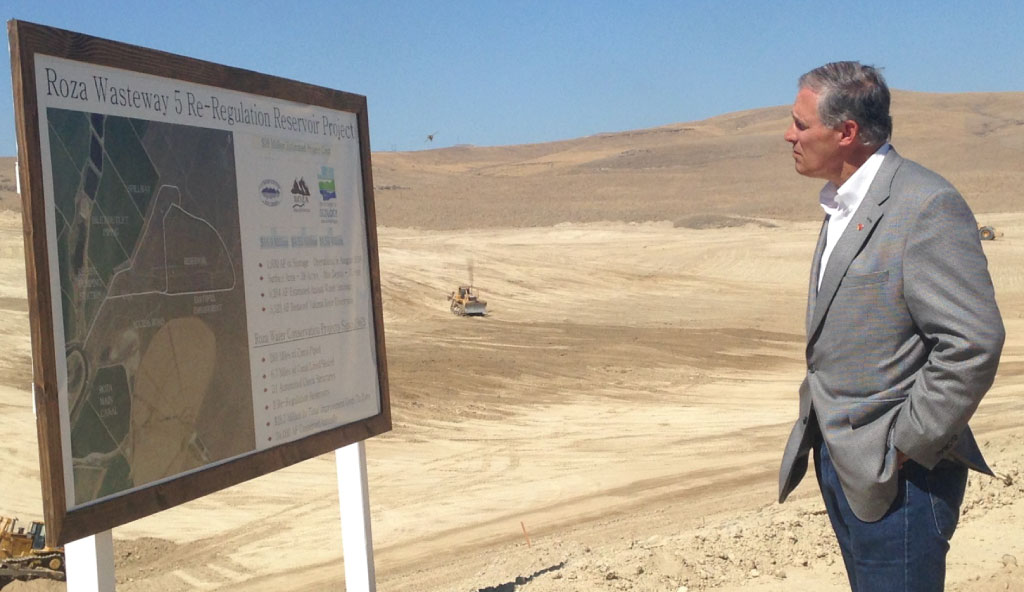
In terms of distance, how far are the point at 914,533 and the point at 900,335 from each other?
0.54 metres

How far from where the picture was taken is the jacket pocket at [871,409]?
267 cm

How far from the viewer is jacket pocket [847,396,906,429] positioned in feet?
8.77

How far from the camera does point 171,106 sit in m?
3.78

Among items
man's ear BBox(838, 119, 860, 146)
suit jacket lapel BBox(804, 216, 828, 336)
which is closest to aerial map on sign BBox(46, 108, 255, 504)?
suit jacket lapel BBox(804, 216, 828, 336)

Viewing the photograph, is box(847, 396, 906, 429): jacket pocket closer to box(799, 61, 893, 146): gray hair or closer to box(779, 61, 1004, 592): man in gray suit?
box(779, 61, 1004, 592): man in gray suit

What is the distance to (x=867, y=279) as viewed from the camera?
8.86ft

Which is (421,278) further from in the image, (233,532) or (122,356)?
(122,356)

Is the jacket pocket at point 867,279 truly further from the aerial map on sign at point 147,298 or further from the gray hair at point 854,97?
the aerial map on sign at point 147,298

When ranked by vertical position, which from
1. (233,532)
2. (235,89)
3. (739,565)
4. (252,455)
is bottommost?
(233,532)

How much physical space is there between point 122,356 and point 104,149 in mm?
725

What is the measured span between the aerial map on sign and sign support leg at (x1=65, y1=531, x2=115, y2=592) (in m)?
0.23

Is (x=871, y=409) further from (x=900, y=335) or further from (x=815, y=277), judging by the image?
(x=815, y=277)

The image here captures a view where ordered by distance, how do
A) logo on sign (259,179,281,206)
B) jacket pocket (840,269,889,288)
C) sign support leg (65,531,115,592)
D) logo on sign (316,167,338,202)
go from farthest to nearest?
logo on sign (316,167,338,202) → logo on sign (259,179,281,206) → sign support leg (65,531,115,592) → jacket pocket (840,269,889,288)

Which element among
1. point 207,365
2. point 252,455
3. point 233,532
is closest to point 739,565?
point 252,455
